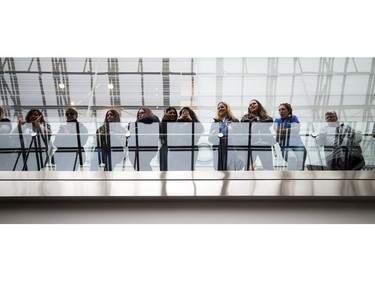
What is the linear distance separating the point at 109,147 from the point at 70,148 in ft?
1.04

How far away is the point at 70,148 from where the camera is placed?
117 inches

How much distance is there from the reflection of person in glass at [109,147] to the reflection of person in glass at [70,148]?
108mm

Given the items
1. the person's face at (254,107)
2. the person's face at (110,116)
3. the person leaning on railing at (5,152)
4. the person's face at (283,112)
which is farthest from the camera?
the person's face at (254,107)

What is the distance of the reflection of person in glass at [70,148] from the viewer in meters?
2.97

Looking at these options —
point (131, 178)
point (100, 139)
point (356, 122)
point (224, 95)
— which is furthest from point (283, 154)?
point (224, 95)

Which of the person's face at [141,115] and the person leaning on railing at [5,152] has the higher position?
the person's face at [141,115]

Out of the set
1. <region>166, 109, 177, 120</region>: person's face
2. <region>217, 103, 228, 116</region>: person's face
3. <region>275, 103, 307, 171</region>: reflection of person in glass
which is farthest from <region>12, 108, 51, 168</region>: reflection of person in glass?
<region>275, 103, 307, 171</region>: reflection of person in glass

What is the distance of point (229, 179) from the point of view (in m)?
2.98

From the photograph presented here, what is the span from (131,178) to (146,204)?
25cm

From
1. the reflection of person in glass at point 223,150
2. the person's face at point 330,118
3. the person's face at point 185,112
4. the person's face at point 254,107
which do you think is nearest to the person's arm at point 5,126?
the person's face at point 185,112

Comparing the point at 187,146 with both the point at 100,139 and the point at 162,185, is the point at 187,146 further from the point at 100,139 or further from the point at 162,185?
the point at 100,139

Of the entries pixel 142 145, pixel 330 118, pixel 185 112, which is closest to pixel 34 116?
pixel 142 145

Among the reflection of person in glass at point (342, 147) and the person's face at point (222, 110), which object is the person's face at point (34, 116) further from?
the reflection of person in glass at point (342, 147)

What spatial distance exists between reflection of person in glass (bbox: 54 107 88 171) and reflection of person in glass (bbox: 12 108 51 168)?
0.31ft
